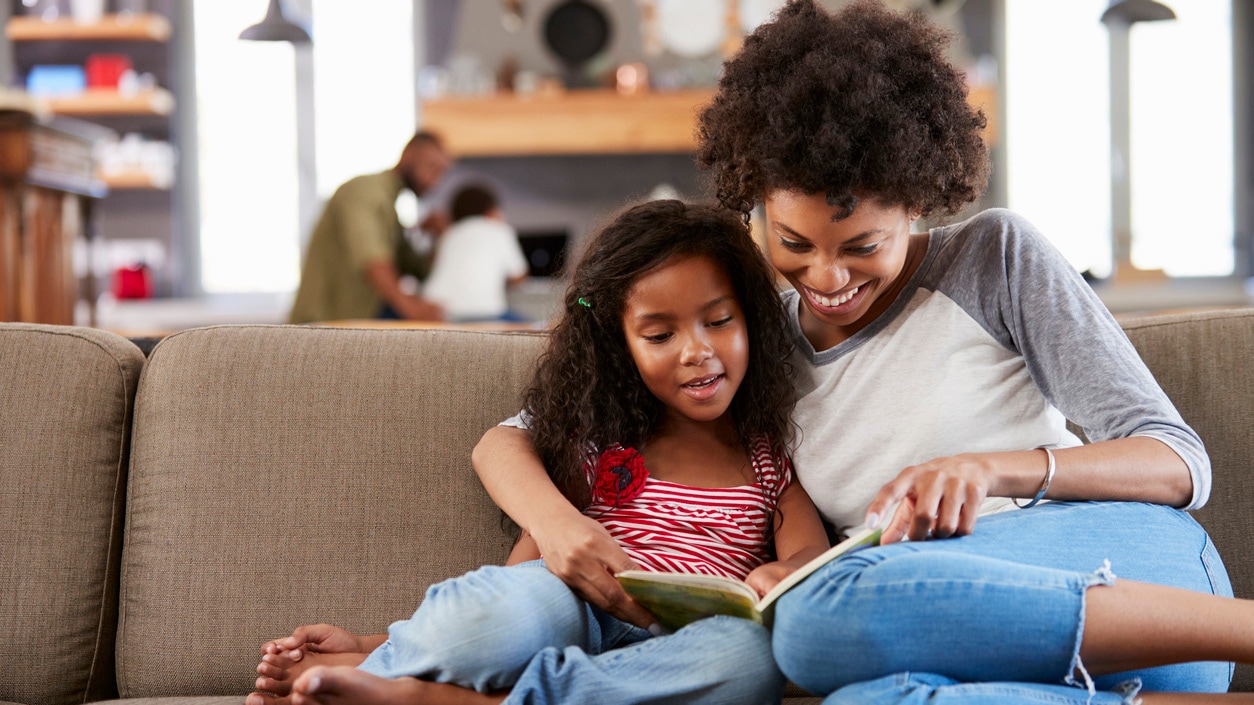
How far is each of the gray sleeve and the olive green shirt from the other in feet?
9.79

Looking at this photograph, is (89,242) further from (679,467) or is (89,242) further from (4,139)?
(679,467)

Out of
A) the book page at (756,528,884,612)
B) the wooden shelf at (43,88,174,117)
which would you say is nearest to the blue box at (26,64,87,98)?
the wooden shelf at (43,88,174,117)

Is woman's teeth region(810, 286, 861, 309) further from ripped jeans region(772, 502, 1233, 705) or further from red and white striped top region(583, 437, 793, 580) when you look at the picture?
ripped jeans region(772, 502, 1233, 705)

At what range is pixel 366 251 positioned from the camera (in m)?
3.96

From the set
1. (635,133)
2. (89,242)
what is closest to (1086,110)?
(635,133)

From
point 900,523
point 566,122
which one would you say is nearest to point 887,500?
point 900,523

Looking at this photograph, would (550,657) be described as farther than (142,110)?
No

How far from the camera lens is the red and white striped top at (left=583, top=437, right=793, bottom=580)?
1.31m

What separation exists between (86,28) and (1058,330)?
18.8ft

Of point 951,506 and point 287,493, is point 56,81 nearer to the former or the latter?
point 287,493

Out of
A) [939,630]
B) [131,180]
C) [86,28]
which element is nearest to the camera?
[939,630]

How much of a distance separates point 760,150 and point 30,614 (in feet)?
3.53

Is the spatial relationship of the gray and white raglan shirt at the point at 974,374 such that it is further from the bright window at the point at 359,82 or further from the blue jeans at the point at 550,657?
the bright window at the point at 359,82

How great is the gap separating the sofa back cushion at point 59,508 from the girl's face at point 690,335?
2.38 ft
